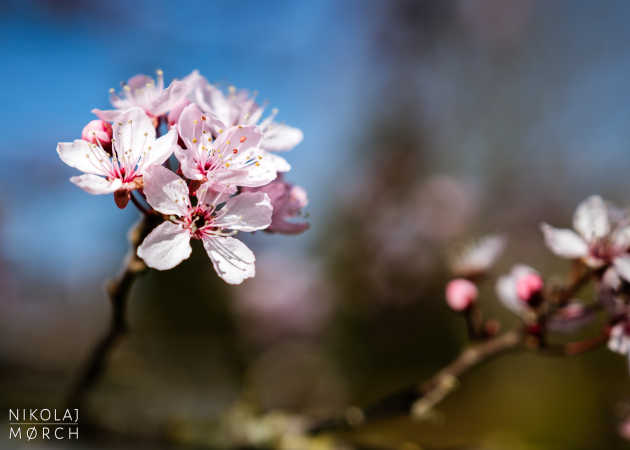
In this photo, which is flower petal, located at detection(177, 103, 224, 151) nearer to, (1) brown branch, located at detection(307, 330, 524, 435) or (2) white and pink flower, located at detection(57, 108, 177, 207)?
(2) white and pink flower, located at detection(57, 108, 177, 207)

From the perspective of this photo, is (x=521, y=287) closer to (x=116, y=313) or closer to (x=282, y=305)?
(x=116, y=313)

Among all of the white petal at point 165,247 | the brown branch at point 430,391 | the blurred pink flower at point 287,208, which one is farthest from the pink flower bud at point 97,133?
the brown branch at point 430,391

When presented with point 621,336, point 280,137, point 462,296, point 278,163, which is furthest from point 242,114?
point 621,336

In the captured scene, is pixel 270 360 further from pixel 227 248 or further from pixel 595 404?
pixel 227 248

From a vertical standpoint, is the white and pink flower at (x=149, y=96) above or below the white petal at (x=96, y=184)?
above

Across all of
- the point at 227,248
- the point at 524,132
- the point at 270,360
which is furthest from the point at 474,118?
the point at 227,248

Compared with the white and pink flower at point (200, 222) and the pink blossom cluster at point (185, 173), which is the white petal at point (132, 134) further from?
the white and pink flower at point (200, 222)

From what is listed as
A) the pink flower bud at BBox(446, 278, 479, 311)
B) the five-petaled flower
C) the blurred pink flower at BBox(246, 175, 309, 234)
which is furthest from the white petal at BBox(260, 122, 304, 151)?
the pink flower bud at BBox(446, 278, 479, 311)
